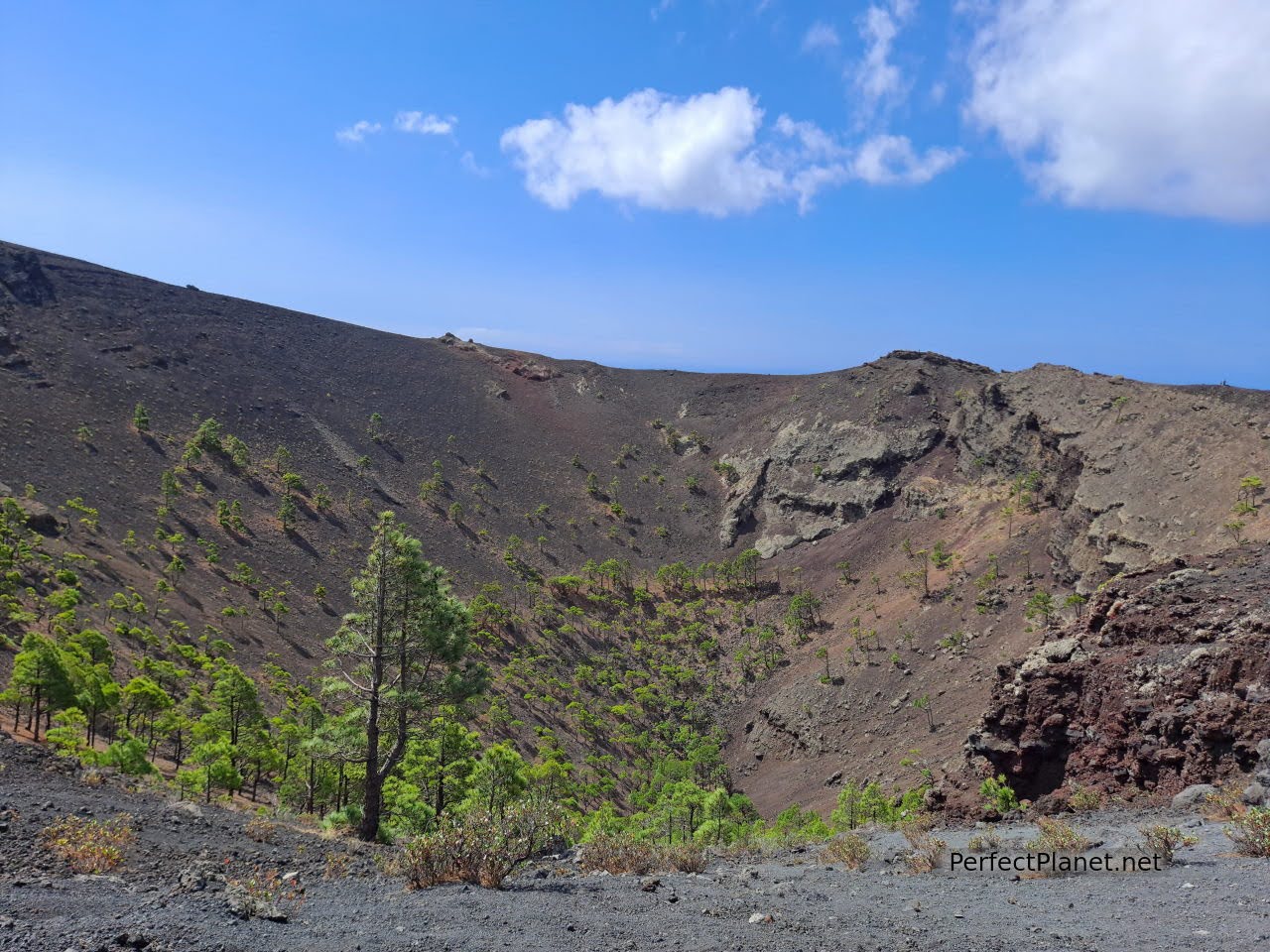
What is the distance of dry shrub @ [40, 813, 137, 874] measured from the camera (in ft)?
27.8

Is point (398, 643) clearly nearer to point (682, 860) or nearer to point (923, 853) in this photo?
point (682, 860)

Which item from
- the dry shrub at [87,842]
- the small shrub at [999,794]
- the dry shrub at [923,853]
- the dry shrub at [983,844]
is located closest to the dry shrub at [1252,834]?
the dry shrub at [983,844]

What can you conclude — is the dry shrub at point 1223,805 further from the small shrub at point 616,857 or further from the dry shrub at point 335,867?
the dry shrub at point 335,867

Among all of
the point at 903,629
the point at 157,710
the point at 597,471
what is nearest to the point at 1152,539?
the point at 903,629

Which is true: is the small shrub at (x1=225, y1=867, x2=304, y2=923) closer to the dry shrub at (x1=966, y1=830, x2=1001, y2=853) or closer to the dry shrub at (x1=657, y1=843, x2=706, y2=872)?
the dry shrub at (x1=657, y1=843, x2=706, y2=872)

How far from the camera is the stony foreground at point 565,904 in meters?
6.62

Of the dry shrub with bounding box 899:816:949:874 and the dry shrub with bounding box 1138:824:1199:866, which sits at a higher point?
the dry shrub with bounding box 1138:824:1199:866

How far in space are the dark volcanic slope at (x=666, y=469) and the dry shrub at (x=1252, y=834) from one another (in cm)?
2132

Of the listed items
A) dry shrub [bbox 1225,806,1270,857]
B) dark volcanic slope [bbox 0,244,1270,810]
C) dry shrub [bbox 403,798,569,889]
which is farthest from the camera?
dark volcanic slope [bbox 0,244,1270,810]

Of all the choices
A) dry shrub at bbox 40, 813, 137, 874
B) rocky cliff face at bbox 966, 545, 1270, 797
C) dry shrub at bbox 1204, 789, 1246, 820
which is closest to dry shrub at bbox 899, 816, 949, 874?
dry shrub at bbox 1204, 789, 1246, 820

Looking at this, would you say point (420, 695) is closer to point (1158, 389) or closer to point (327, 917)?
point (327, 917)

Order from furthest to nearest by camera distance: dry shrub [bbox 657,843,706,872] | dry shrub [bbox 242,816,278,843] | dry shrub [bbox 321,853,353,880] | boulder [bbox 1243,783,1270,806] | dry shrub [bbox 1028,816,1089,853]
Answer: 1. dry shrub [bbox 657,843,706,872]
2. dry shrub [bbox 242,816,278,843]
3. boulder [bbox 1243,783,1270,806]
4. dry shrub [bbox 1028,816,1089,853]
5. dry shrub [bbox 321,853,353,880]

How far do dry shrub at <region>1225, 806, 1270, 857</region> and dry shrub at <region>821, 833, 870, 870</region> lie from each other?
4.94 m

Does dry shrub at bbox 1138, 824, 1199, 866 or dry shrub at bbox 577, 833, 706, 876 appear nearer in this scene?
dry shrub at bbox 1138, 824, 1199, 866
